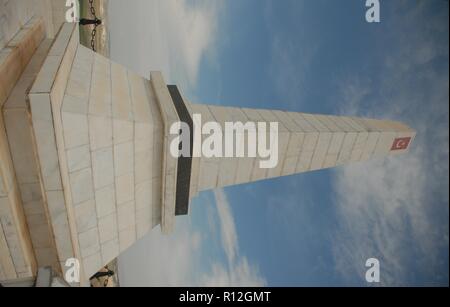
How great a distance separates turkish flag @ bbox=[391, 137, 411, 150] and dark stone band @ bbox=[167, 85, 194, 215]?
32.8ft

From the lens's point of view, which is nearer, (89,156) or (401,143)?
(89,156)

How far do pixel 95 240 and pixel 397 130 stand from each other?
41.7 feet

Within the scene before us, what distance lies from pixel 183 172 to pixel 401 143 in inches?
426

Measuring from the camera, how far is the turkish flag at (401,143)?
14031mm

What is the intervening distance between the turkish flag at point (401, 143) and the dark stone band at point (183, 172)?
1001cm

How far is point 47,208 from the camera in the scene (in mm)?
6621

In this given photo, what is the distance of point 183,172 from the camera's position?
28.8ft
